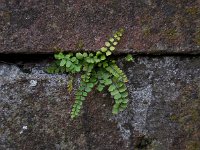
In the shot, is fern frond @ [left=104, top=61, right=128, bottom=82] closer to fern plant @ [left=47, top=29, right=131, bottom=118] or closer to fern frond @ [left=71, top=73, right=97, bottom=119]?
fern plant @ [left=47, top=29, right=131, bottom=118]

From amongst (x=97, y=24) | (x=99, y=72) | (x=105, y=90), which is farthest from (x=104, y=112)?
(x=97, y=24)

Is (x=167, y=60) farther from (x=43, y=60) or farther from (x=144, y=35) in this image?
(x=43, y=60)

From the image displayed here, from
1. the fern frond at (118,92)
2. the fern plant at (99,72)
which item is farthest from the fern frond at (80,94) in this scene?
the fern frond at (118,92)

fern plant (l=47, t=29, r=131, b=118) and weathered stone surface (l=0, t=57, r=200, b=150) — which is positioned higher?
fern plant (l=47, t=29, r=131, b=118)

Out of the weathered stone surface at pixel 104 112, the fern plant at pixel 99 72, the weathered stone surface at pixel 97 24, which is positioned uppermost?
the weathered stone surface at pixel 97 24

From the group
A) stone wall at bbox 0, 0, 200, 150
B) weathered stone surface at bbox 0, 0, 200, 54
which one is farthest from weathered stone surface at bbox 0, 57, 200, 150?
weathered stone surface at bbox 0, 0, 200, 54

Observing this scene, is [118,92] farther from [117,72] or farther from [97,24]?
[97,24]

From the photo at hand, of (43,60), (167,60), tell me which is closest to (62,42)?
(43,60)

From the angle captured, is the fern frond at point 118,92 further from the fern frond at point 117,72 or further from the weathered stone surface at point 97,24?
the weathered stone surface at point 97,24
